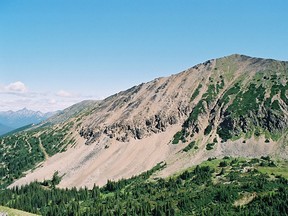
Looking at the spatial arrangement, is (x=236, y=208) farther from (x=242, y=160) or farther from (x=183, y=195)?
(x=242, y=160)

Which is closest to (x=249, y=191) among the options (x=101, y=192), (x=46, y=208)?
(x=101, y=192)

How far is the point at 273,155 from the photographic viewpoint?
643ft

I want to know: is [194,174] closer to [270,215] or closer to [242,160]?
[242,160]

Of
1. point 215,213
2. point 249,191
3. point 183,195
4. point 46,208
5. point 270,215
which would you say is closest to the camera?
point 270,215

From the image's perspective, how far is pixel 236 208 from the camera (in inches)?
5177

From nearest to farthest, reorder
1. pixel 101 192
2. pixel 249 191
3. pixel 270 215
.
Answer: pixel 270 215 → pixel 249 191 → pixel 101 192

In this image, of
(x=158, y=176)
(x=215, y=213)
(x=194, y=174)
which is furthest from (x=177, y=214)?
(x=158, y=176)

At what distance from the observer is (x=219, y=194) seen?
143500 millimetres

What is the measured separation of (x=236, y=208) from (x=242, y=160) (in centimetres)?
6241

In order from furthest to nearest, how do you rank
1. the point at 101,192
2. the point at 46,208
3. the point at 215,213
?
the point at 101,192 < the point at 46,208 < the point at 215,213

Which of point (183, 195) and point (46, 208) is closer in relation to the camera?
point (183, 195)

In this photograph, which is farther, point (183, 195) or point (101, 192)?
point (101, 192)

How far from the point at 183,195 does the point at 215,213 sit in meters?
26.3

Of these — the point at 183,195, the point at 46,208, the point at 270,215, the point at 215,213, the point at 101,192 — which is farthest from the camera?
the point at 101,192
